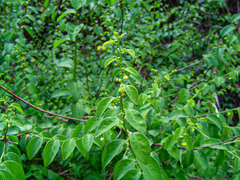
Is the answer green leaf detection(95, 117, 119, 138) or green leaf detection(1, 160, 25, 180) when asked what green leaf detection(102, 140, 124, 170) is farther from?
green leaf detection(1, 160, 25, 180)

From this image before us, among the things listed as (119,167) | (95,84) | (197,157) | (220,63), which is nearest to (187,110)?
(197,157)

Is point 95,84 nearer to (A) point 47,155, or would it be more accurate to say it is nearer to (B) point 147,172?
(A) point 47,155

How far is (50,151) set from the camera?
0.79 m

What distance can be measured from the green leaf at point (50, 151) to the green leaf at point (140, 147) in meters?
0.41

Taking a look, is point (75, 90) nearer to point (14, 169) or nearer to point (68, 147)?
point (68, 147)

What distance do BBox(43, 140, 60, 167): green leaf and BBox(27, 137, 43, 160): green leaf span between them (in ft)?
0.24

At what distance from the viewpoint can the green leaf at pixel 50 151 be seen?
0.77 m

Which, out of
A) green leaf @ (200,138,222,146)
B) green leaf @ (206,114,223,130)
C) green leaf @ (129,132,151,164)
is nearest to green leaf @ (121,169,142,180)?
green leaf @ (129,132,151,164)

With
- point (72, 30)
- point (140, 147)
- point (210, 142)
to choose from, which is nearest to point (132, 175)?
point (140, 147)

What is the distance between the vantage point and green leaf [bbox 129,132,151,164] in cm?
56

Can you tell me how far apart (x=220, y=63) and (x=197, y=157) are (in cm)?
106

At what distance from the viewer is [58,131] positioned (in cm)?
104

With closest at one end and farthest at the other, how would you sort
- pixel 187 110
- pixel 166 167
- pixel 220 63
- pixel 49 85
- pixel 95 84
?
pixel 187 110 → pixel 166 167 → pixel 220 63 → pixel 95 84 → pixel 49 85

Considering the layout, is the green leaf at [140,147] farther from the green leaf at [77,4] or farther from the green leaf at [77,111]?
the green leaf at [77,4]
